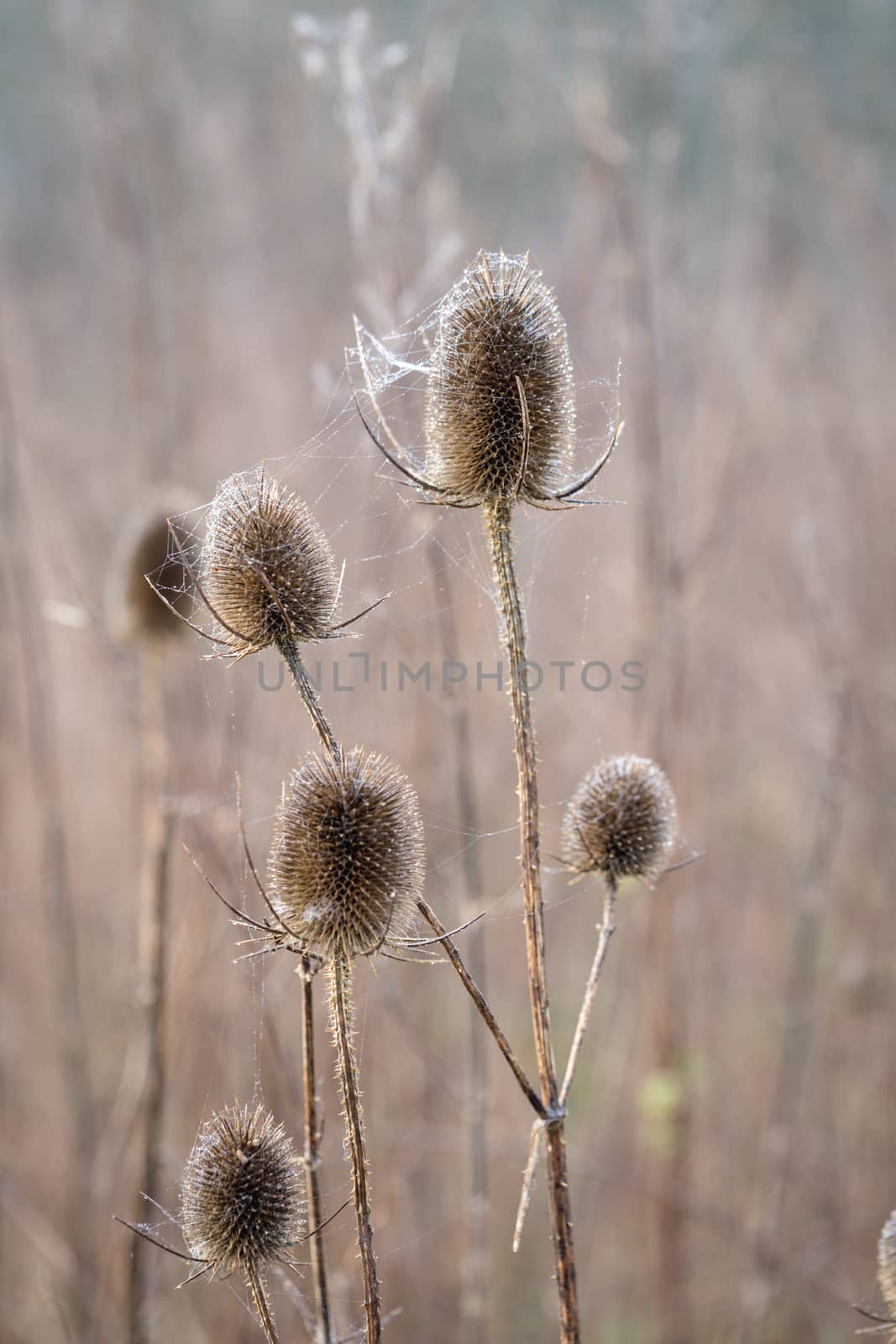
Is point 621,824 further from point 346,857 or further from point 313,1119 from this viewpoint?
point 313,1119

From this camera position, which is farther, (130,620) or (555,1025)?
(555,1025)

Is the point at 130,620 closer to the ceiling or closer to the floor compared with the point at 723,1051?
closer to the ceiling

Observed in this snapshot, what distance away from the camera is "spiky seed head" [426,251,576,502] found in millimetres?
1271

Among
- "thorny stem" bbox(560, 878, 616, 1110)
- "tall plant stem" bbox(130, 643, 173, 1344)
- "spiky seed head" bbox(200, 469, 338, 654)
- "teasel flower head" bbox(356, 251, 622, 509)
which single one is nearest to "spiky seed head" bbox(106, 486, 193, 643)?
"tall plant stem" bbox(130, 643, 173, 1344)

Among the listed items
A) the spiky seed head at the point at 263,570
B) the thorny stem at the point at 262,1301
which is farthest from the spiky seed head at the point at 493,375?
the thorny stem at the point at 262,1301

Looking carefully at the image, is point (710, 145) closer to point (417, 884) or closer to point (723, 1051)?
point (723, 1051)

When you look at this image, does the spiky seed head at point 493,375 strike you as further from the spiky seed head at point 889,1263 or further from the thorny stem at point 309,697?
the spiky seed head at point 889,1263

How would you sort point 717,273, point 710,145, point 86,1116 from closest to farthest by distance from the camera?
point 86,1116, point 717,273, point 710,145

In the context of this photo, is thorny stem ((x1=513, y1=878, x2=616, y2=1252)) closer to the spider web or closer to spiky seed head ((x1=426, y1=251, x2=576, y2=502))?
spiky seed head ((x1=426, y1=251, x2=576, y2=502))

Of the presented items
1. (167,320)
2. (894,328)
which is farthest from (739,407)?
(167,320)

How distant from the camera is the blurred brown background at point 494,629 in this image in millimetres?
3086

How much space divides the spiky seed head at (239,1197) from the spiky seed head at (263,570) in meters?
0.59

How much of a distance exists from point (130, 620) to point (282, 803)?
1728mm

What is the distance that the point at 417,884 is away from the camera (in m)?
1.22
